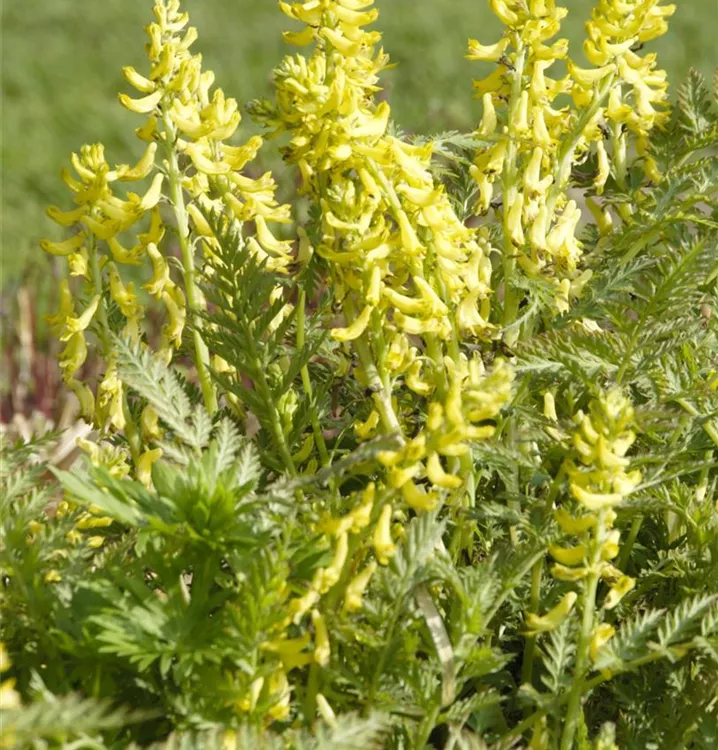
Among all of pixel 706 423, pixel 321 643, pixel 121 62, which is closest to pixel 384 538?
pixel 321 643

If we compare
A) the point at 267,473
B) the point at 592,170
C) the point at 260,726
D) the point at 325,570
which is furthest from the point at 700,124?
the point at 260,726

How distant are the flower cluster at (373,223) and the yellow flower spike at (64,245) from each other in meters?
0.35

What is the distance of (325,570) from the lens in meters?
1.37

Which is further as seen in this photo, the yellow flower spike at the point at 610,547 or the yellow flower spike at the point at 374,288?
the yellow flower spike at the point at 374,288

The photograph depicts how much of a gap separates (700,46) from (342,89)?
28.3 ft

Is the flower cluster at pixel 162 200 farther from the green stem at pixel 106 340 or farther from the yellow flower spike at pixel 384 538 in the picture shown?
the yellow flower spike at pixel 384 538

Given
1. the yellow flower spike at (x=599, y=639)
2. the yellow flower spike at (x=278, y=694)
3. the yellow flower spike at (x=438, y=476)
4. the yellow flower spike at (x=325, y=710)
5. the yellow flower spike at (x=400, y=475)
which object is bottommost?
the yellow flower spike at (x=599, y=639)

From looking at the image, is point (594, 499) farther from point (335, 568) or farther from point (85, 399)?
point (85, 399)

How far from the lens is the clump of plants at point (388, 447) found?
140 cm

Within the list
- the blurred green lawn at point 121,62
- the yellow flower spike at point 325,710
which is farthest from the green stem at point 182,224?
the blurred green lawn at point 121,62

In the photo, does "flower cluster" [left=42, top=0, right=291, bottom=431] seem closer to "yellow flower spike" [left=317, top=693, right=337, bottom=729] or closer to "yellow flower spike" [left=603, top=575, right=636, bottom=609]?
"yellow flower spike" [left=317, top=693, right=337, bottom=729]

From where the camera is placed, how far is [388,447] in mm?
1364

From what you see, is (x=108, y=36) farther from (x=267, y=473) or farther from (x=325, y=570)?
(x=325, y=570)

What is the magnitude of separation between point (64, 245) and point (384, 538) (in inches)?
31.2
